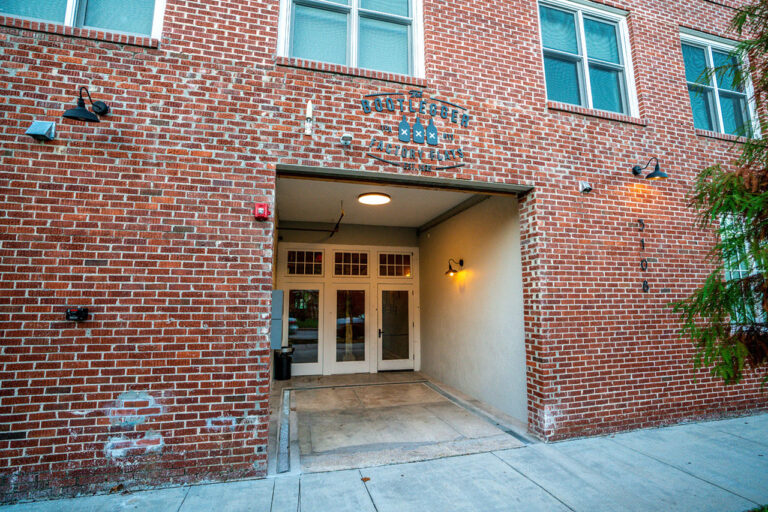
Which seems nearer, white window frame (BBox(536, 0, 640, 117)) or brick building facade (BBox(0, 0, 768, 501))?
brick building facade (BBox(0, 0, 768, 501))

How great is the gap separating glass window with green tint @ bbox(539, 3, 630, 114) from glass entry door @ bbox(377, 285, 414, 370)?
17.7ft

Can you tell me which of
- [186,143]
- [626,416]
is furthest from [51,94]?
[626,416]

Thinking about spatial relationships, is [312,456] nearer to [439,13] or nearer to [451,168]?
[451,168]

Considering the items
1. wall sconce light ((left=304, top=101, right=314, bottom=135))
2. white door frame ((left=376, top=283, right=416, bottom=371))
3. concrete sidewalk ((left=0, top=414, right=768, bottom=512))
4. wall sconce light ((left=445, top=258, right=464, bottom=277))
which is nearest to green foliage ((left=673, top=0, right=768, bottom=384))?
concrete sidewalk ((left=0, top=414, right=768, bottom=512))

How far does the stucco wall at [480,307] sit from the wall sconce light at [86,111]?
16.2ft

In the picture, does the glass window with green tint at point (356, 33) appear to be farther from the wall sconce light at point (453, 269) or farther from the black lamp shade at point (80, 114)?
the wall sconce light at point (453, 269)

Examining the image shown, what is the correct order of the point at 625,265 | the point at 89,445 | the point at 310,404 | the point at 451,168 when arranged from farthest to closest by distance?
the point at 310,404
the point at 625,265
the point at 451,168
the point at 89,445

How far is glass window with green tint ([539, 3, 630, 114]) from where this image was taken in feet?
17.2

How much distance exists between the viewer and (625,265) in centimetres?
491

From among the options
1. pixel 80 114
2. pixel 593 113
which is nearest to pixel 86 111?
pixel 80 114

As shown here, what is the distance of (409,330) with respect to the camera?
9.02 metres

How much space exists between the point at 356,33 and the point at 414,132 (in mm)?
1484

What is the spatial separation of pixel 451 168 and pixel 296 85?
197cm

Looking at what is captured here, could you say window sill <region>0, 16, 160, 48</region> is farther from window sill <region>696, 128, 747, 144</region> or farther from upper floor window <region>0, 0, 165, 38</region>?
window sill <region>696, 128, 747, 144</region>
